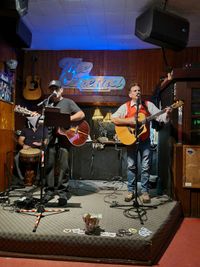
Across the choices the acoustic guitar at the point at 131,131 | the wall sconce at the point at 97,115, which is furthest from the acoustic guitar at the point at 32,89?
the acoustic guitar at the point at 131,131

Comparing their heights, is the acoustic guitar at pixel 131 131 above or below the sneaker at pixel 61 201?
above

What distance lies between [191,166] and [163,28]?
7.23 feet

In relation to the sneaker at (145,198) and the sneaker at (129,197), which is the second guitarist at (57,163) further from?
the sneaker at (145,198)

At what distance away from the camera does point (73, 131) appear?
3805mm

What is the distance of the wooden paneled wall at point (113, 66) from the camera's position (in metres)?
6.07

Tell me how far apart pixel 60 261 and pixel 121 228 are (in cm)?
70

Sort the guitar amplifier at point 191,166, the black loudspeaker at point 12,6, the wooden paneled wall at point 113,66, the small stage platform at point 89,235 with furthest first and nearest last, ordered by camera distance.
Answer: the wooden paneled wall at point 113,66 < the guitar amplifier at point 191,166 < the black loudspeaker at point 12,6 < the small stage platform at point 89,235

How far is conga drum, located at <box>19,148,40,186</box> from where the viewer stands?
4984 millimetres

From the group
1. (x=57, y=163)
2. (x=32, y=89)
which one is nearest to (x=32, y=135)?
(x=32, y=89)

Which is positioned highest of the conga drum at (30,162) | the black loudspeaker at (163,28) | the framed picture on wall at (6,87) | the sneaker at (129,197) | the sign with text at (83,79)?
the black loudspeaker at (163,28)

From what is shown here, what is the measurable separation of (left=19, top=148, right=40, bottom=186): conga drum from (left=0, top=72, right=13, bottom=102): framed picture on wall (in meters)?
1.06

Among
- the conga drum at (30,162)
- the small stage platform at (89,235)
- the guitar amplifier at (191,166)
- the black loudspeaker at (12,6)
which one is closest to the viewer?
the small stage platform at (89,235)

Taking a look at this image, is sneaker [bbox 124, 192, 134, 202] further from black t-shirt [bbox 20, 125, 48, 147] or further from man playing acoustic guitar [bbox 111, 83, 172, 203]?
black t-shirt [bbox 20, 125, 48, 147]

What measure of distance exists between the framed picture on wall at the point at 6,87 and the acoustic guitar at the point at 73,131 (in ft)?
3.29
